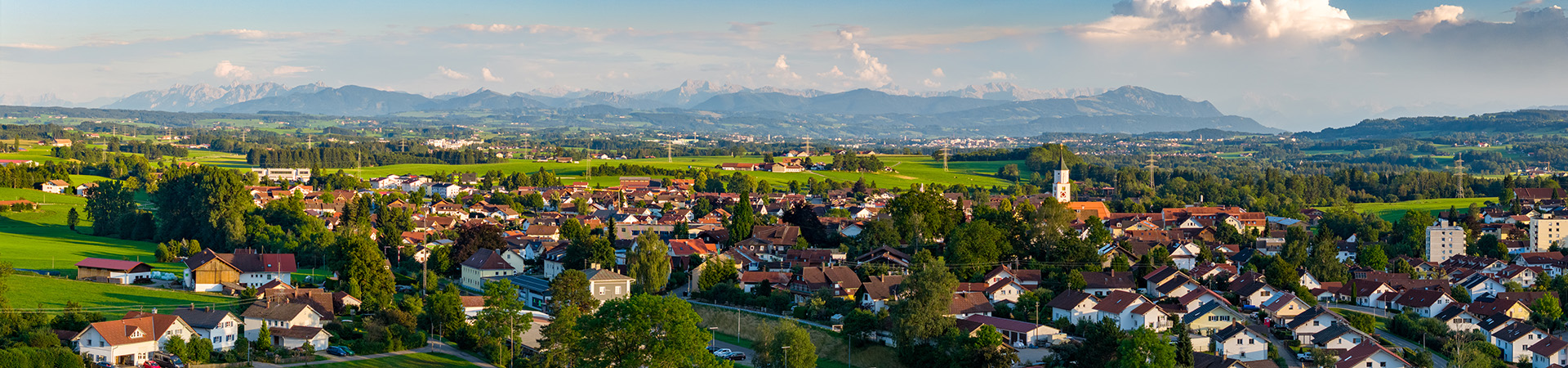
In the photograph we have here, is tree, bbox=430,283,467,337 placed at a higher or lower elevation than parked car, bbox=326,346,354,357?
higher

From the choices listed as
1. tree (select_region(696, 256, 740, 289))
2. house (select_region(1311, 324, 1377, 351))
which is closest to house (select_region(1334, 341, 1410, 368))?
house (select_region(1311, 324, 1377, 351))

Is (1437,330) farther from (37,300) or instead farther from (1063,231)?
(37,300)

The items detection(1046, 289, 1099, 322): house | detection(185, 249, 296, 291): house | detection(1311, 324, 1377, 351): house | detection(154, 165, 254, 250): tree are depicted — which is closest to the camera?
detection(1311, 324, 1377, 351): house

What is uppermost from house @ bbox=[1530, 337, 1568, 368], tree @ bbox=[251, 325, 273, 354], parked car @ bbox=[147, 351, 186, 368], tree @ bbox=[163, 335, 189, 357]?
tree @ bbox=[163, 335, 189, 357]

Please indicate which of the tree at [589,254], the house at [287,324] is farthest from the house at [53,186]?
the house at [287,324]

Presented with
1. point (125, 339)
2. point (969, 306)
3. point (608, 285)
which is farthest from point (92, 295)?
point (969, 306)

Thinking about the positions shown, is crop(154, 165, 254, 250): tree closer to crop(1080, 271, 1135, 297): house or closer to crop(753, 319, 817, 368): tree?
crop(753, 319, 817, 368): tree

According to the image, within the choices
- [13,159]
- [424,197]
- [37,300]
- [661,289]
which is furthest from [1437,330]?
[13,159]
